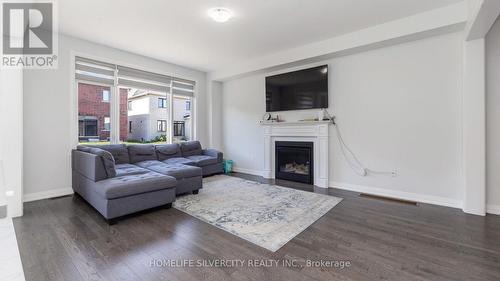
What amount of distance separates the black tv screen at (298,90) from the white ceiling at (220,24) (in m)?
0.62

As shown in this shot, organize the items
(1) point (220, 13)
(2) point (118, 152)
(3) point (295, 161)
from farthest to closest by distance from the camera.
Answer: (3) point (295, 161) < (2) point (118, 152) < (1) point (220, 13)

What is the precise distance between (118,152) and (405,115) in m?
5.09

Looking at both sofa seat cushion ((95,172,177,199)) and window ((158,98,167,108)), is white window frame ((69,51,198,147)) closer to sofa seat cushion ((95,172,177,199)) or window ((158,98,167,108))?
window ((158,98,167,108))

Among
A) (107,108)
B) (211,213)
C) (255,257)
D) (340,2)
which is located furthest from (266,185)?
(107,108)

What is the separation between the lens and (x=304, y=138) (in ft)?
15.1

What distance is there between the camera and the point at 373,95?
147 inches

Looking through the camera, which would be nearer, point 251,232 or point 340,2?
point 251,232

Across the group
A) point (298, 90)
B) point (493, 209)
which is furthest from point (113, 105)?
point (493, 209)

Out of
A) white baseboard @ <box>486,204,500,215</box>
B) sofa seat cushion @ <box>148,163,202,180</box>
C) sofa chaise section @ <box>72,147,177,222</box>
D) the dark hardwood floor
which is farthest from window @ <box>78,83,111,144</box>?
white baseboard @ <box>486,204,500,215</box>

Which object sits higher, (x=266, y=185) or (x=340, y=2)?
(x=340, y=2)

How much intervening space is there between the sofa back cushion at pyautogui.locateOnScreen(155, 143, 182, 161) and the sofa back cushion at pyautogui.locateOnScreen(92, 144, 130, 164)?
2.19ft

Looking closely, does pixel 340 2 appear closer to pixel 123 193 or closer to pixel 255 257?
pixel 255 257

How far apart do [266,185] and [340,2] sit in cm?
322

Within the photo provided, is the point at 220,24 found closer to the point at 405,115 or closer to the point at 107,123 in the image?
the point at 107,123
